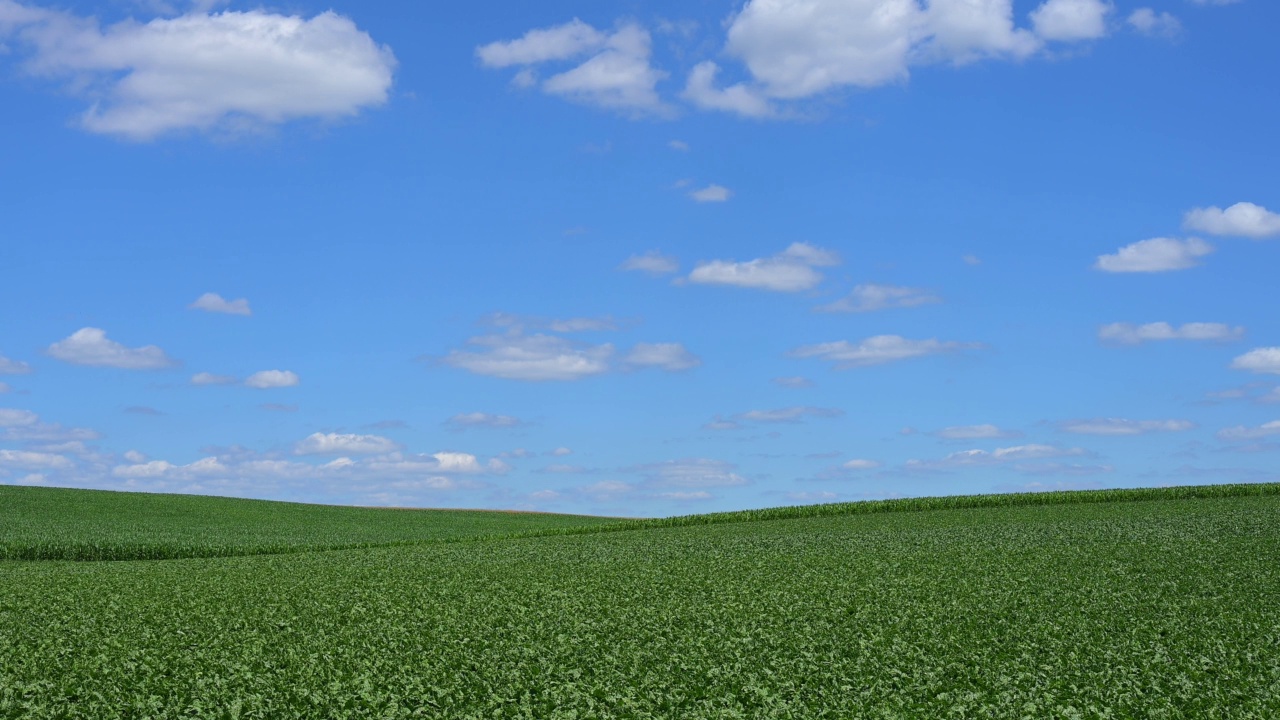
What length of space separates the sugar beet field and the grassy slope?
6.38 m

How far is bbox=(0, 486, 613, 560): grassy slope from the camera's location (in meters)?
34.0

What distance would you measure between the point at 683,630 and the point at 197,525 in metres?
35.4

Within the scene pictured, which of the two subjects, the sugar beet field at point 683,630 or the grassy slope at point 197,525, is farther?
the grassy slope at point 197,525

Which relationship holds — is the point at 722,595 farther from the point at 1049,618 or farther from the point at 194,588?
the point at 194,588

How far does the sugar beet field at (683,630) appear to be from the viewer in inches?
453

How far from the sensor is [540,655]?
13.3 meters

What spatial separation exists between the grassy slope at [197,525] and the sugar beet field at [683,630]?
6381mm

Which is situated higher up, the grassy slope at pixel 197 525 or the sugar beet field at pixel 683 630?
the grassy slope at pixel 197 525

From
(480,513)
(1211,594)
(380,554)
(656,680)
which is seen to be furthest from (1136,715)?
(480,513)

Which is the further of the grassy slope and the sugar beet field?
the grassy slope

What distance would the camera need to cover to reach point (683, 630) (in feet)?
48.0

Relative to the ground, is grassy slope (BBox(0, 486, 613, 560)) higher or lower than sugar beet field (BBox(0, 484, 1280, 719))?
higher

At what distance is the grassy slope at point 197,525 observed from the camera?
1339 inches

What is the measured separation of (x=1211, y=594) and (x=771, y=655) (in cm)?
885
